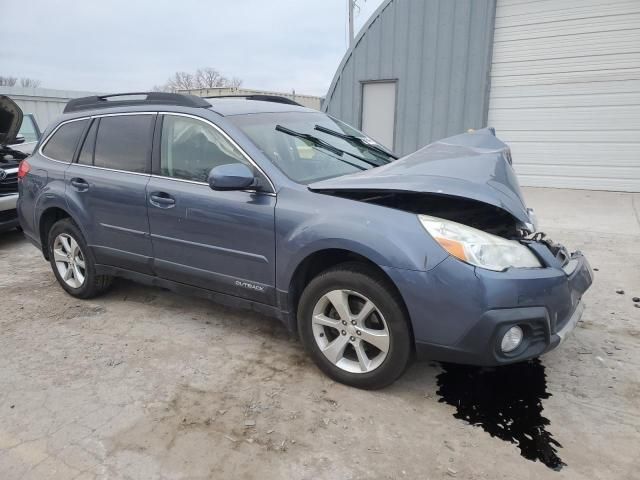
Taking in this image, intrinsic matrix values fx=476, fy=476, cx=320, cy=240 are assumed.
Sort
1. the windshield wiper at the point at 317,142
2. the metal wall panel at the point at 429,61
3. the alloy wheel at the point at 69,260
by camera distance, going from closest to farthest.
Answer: the windshield wiper at the point at 317,142, the alloy wheel at the point at 69,260, the metal wall panel at the point at 429,61

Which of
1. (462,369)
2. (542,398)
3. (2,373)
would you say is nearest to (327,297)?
(462,369)

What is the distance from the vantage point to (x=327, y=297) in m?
2.85

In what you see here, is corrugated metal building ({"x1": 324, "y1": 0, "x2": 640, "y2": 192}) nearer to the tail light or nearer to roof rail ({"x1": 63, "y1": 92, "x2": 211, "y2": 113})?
roof rail ({"x1": 63, "y1": 92, "x2": 211, "y2": 113})

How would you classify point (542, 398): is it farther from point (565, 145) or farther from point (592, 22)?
point (592, 22)

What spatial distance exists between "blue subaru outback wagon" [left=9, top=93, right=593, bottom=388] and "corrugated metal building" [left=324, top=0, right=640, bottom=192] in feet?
22.4

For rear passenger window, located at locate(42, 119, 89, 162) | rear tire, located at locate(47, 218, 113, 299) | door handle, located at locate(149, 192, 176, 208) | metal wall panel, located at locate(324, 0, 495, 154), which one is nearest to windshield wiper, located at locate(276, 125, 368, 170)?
door handle, located at locate(149, 192, 176, 208)

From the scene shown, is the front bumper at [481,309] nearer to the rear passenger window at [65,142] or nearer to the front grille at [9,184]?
the rear passenger window at [65,142]

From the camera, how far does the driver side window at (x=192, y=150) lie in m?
3.28

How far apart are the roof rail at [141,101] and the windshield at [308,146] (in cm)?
42

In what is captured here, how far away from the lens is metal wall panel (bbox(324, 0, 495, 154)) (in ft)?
32.3

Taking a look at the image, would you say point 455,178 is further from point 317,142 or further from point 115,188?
point 115,188

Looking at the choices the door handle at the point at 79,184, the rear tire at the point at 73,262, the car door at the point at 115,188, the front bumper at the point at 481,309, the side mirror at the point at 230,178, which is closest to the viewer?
the front bumper at the point at 481,309

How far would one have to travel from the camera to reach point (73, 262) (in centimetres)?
437

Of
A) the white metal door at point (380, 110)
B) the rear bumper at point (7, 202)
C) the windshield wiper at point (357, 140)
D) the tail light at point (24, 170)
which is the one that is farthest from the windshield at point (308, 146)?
the white metal door at point (380, 110)
